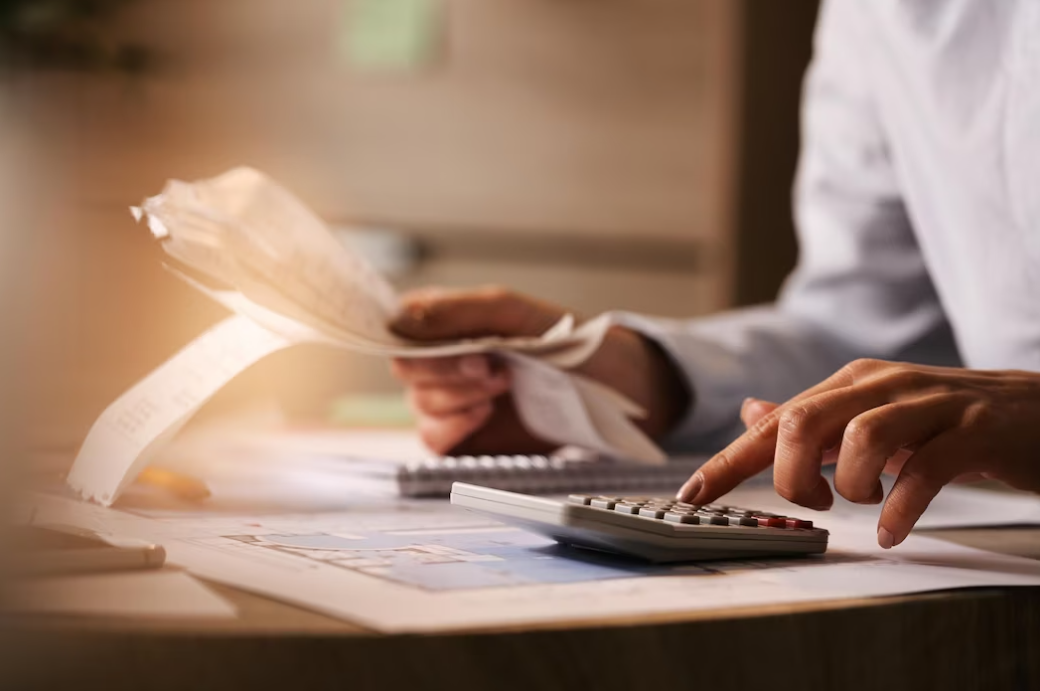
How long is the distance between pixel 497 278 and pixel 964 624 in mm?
1789

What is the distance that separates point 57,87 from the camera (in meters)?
0.34

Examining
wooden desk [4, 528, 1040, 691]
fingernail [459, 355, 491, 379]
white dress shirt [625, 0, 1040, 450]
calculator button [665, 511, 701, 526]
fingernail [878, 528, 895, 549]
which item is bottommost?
wooden desk [4, 528, 1040, 691]

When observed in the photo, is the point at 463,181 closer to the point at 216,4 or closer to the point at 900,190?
the point at 216,4

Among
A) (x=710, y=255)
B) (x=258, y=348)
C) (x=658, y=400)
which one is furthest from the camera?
(x=710, y=255)

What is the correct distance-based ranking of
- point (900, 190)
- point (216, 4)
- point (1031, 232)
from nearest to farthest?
point (1031, 232), point (900, 190), point (216, 4)

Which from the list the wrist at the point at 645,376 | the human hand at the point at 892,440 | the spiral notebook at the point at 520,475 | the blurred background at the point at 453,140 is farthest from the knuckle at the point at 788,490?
the blurred background at the point at 453,140

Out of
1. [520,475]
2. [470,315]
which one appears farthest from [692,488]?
[470,315]

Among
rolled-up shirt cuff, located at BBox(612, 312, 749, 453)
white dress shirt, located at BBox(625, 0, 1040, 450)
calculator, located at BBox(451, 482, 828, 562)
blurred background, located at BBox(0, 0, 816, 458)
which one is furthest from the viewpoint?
blurred background, located at BBox(0, 0, 816, 458)

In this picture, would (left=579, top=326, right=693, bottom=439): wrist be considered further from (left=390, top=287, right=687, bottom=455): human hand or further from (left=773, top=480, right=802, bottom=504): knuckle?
(left=773, top=480, right=802, bottom=504): knuckle

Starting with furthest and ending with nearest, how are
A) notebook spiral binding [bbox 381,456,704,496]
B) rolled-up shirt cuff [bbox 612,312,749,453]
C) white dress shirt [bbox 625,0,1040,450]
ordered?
1. rolled-up shirt cuff [bbox 612,312,749,453]
2. white dress shirt [bbox 625,0,1040,450]
3. notebook spiral binding [bbox 381,456,704,496]

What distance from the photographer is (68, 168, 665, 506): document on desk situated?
58cm

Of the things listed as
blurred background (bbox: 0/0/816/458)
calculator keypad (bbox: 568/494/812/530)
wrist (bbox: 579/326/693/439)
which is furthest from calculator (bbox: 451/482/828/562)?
blurred background (bbox: 0/0/816/458)

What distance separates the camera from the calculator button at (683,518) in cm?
44

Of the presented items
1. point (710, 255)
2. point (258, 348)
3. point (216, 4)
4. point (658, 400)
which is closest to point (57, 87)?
point (258, 348)
